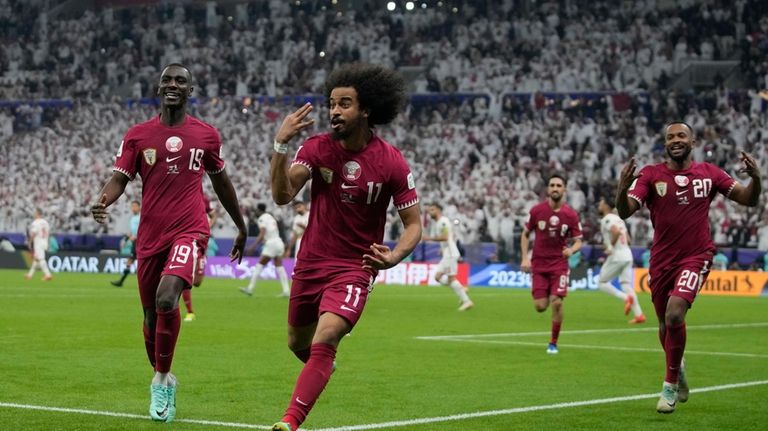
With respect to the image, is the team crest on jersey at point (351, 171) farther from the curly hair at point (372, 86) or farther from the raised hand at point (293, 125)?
the raised hand at point (293, 125)

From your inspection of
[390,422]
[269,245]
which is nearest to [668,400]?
[390,422]

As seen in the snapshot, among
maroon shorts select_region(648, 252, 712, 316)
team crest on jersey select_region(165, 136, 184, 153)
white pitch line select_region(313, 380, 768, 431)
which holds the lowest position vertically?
white pitch line select_region(313, 380, 768, 431)

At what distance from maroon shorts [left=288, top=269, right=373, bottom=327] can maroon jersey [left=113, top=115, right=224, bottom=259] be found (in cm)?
194

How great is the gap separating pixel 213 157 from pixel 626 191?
361cm

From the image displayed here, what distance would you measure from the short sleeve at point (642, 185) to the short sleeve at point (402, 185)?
3732mm

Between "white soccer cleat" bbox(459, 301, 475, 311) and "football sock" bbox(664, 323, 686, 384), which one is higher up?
"football sock" bbox(664, 323, 686, 384)

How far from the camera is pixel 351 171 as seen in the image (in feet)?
27.8

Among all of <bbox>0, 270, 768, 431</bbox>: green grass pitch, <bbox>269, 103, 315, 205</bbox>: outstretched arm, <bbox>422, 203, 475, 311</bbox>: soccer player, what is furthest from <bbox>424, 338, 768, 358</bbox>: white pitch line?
<bbox>269, 103, 315, 205</bbox>: outstretched arm

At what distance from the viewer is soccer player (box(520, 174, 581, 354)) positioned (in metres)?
18.5

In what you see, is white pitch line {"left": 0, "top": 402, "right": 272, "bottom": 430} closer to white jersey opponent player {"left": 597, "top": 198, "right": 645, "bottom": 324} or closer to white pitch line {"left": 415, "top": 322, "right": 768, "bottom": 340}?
white pitch line {"left": 415, "top": 322, "right": 768, "bottom": 340}

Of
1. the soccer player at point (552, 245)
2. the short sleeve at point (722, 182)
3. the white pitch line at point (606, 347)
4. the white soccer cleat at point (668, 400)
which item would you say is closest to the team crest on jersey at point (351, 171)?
the white soccer cleat at point (668, 400)

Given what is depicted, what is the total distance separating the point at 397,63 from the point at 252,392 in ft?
141

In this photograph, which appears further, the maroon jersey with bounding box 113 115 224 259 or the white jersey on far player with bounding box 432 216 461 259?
the white jersey on far player with bounding box 432 216 461 259

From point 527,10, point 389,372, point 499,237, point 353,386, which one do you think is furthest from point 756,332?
point 527,10
